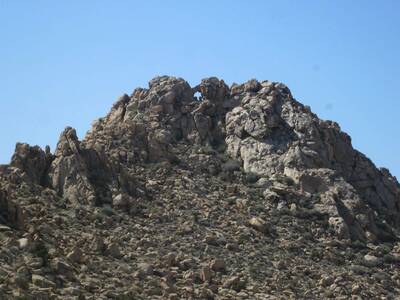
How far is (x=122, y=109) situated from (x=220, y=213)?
17.8 meters

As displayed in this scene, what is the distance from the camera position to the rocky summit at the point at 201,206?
42125mm

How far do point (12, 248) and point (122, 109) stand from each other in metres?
33.7

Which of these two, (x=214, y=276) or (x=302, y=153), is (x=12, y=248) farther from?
(x=302, y=153)

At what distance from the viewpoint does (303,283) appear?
4900 centimetres

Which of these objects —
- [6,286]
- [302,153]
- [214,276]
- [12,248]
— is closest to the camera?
[6,286]

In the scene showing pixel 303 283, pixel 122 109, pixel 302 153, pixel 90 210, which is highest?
pixel 122 109

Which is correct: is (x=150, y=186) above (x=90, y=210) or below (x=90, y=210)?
above

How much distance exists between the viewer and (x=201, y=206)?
57.6 meters

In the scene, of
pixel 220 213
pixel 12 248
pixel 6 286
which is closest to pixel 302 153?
pixel 220 213

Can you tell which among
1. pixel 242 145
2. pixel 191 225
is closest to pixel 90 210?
pixel 191 225

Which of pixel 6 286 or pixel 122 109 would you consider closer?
pixel 6 286

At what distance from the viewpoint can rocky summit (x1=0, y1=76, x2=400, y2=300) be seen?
4212 centimetres

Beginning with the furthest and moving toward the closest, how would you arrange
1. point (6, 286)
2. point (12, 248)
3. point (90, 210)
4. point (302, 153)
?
point (302, 153) → point (90, 210) → point (12, 248) → point (6, 286)

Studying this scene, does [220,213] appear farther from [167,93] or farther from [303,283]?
[167,93]
